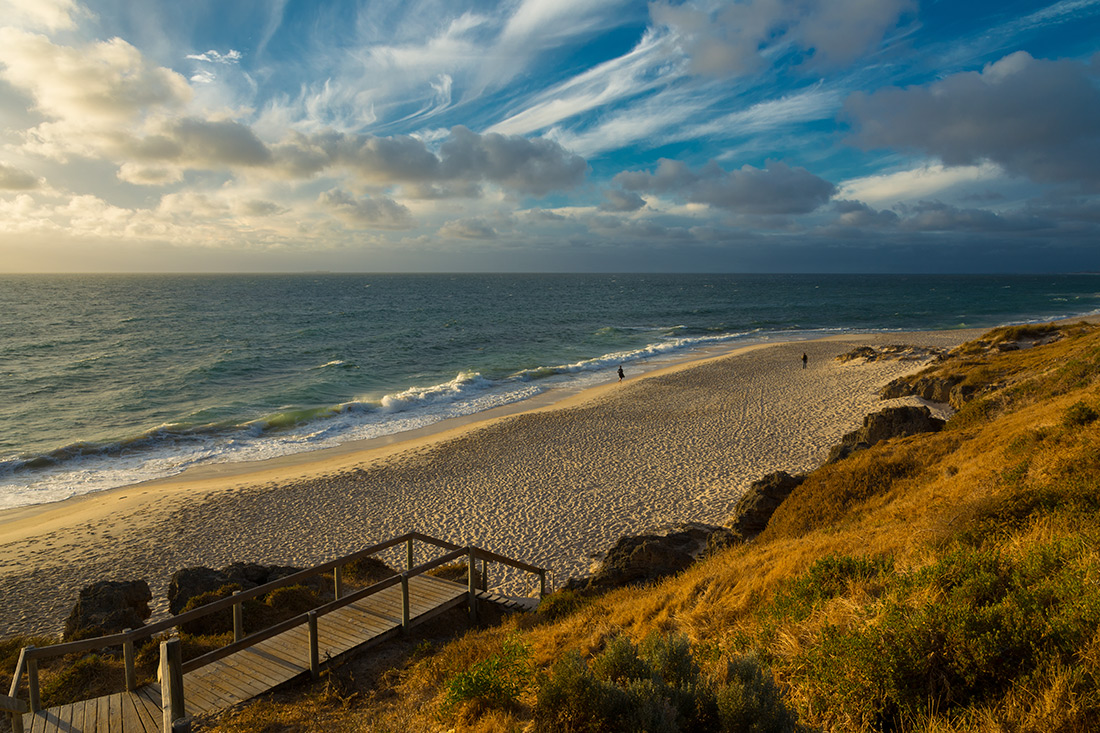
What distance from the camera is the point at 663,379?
1404 inches

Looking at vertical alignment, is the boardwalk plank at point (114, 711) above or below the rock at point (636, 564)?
above

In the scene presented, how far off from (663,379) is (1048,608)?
31.4 m

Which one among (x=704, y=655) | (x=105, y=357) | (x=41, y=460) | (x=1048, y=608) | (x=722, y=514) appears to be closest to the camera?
(x=1048, y=608)

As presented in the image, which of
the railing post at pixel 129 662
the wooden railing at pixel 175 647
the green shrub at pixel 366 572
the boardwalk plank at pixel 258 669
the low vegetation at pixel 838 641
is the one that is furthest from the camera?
the green shrub at pixel 366 572

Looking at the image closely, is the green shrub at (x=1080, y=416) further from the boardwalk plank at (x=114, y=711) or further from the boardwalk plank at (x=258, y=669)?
the boardwalk plank at (x=114, y=711)

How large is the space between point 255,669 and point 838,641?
6805 mm

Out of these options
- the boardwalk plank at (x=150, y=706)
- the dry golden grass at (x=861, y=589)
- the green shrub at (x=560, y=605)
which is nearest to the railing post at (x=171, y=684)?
the dry golden grass at (x=861, y=589)

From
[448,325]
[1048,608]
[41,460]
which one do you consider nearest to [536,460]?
[1048,608]

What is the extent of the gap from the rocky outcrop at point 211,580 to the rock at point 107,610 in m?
0.52

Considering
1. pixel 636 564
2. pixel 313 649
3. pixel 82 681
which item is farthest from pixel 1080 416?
pixel 82 681

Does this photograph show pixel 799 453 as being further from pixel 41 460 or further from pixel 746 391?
pixel 41 460

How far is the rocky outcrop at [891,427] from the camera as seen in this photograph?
15984 mm

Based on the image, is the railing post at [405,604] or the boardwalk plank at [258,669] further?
the railing post at [405,604]

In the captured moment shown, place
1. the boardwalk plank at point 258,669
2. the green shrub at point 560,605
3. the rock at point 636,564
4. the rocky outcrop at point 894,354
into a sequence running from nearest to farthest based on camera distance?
1. the boardwalk plank at point 258,669
2. the green shrub at point 560,605
3. the rock at point 636,564
4. the rocky outcrop at point 894,354
